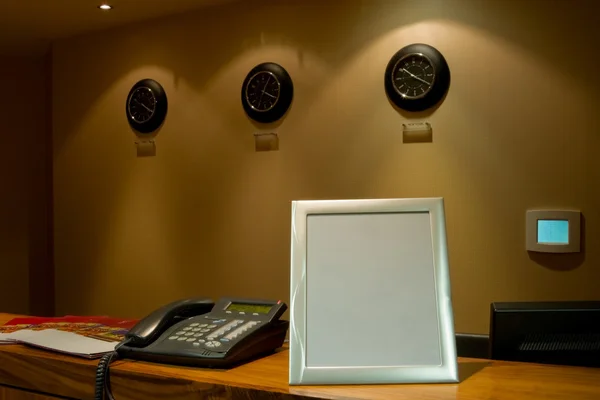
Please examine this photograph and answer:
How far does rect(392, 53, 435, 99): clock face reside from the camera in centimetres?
285

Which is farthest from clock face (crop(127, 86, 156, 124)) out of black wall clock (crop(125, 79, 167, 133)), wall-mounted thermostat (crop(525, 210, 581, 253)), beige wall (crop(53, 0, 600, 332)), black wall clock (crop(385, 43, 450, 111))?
wall-mounted thermostat (crop(525, 210, 581, 253))

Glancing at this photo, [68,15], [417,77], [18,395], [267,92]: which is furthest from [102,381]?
[68,15]

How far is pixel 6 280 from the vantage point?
4762 millimetres

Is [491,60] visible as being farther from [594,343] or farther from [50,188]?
[50,188]

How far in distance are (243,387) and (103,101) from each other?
341 centimetres

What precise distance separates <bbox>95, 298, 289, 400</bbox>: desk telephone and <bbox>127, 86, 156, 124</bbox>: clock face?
8.69ft

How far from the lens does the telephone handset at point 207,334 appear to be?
1.07 m

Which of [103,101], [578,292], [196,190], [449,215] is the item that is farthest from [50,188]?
[578,292]

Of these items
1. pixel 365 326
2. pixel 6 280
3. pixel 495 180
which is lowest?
pixel 6 280

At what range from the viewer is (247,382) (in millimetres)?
966

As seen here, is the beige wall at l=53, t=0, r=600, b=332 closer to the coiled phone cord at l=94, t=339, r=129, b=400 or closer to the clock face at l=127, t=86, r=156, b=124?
the clock face at l=127, t=86, r=156, b=124

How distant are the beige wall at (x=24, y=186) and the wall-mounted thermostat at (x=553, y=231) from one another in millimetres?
3728

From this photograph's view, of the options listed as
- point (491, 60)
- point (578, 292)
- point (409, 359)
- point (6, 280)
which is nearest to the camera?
point (409, 359)

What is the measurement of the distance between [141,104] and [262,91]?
2.95 ft
